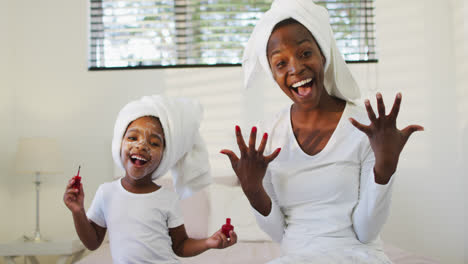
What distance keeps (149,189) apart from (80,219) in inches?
9.0

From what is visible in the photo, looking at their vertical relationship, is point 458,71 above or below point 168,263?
above

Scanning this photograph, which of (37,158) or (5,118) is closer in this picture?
(37,158)

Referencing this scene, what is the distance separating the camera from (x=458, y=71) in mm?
3557

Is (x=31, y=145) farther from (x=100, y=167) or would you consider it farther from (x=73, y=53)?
(x=73, y=53)

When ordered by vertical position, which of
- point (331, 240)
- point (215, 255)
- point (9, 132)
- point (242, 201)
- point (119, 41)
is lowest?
point (215, 255)

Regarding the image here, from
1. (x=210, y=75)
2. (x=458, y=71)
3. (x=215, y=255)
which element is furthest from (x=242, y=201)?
(x=458, y=71)

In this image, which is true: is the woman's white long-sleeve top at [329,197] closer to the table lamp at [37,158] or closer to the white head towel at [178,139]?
the white head towel at [178,139]

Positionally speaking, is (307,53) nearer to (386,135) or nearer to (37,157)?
(386,135)

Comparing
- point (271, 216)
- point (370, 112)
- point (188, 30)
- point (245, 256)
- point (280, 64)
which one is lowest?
point (245, 256)

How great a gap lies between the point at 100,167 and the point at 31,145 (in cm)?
58

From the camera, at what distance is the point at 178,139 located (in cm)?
144

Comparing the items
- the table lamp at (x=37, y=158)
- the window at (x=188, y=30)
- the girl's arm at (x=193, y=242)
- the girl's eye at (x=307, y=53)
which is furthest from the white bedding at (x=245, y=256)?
the window at (x=188, y=30)

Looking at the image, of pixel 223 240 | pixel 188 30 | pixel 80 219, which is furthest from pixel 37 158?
pixel 223 240

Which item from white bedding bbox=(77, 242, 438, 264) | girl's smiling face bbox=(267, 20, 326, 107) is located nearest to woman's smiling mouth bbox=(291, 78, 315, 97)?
girl's smiling face bbox=(267, 20, 326, 107)
